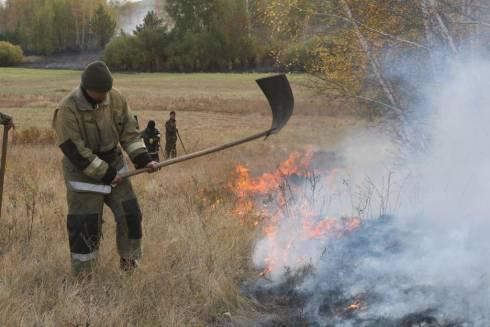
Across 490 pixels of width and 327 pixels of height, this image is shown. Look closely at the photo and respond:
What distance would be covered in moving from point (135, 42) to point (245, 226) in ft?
193

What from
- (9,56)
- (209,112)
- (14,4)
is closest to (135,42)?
(9,56)

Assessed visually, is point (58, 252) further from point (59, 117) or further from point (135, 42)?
point (135, 42)

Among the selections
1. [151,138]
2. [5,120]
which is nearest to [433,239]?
[5,120]

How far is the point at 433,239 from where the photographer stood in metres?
4.08

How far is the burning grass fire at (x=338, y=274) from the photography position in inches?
136

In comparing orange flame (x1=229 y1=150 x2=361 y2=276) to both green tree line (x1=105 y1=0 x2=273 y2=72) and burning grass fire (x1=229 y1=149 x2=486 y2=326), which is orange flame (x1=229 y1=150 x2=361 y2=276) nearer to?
burning grass fire (x1=229 y1=149 x2=486 y2=326)

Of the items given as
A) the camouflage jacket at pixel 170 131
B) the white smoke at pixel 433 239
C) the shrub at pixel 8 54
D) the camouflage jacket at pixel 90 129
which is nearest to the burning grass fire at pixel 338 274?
the white smoke at pixel 433 239

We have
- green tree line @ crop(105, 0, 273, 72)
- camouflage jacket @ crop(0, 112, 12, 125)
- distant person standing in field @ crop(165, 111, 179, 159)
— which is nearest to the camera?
camouflage jacket @ crop(0, 112, 12, 125)

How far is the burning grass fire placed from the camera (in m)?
3.46

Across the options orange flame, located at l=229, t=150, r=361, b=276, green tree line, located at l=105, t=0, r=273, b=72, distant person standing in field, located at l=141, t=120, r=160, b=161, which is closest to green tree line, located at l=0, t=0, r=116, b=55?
green tree line, located at l=105, t=0, r=273, b=72

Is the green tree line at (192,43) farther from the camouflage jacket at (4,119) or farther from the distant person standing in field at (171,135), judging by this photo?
the camouflage jacket at (4,119)

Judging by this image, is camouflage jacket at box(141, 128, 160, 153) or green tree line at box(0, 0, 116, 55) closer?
camouflage jacket at box(141, 128, 160, 153)

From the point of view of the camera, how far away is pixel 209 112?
24906mm

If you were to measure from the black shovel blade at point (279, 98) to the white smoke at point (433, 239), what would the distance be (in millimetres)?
1073
